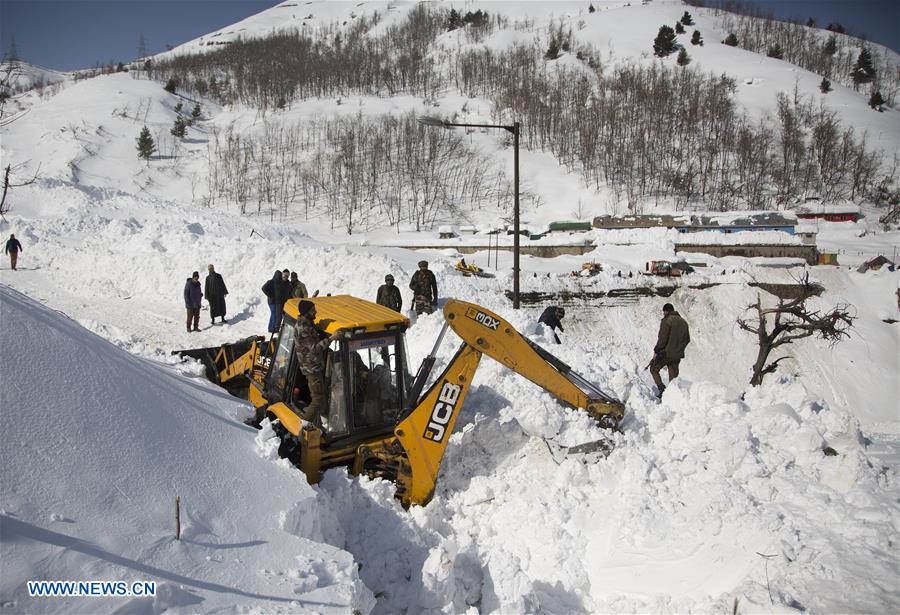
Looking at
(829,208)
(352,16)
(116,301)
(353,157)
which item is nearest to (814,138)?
(829,208)

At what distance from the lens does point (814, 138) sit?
5900 centimetres

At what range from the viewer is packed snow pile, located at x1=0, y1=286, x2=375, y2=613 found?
297cm

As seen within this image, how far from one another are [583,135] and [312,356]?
60.8m

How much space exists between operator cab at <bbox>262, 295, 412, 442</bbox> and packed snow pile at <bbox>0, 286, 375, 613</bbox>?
1262 mm

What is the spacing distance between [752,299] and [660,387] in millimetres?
16187

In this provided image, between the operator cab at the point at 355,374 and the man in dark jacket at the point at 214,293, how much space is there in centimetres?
711

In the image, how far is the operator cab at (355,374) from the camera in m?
6.03

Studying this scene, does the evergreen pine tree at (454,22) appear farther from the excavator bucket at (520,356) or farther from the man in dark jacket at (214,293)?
the excavator bucket at (520,356)

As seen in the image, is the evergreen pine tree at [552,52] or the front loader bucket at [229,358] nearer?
the front loader bucket at [229,358]

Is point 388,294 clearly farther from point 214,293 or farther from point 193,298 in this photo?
point 193,298

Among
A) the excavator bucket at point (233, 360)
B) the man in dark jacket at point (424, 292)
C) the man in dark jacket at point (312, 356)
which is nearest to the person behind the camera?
the man in dark jacket at point (312, 356)

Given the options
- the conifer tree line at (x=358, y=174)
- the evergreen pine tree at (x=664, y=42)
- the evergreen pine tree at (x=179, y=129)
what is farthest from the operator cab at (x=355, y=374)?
the evergreen pine tree at (x=664, y=42)

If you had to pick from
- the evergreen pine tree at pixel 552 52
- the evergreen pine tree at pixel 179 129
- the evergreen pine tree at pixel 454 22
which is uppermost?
the evergreen pine tree at pixel 454 22

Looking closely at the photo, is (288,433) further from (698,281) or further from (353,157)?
(353,157)
